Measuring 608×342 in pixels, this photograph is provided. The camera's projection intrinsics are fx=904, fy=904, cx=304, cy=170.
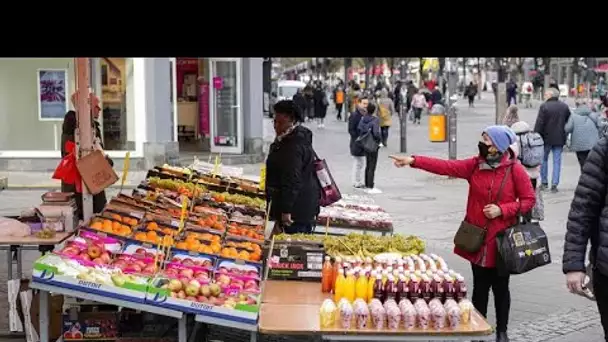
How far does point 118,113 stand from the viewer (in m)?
19.4

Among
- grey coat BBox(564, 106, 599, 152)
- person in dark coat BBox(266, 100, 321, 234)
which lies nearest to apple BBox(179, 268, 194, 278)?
person in dark coat BBox(266, 100, 321, 234)

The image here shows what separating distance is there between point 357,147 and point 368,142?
231 mm

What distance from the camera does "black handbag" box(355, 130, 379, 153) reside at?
16.0 metres

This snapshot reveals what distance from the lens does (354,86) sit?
127ft

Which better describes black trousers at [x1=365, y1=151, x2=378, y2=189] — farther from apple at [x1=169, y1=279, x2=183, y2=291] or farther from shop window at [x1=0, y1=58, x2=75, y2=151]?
apple at [x1=169, y1=279, x2=183, y2=291]

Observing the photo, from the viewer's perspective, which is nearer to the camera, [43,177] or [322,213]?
[322,213]

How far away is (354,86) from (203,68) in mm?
16972

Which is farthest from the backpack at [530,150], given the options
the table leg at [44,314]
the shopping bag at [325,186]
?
the table leg at [44,314]

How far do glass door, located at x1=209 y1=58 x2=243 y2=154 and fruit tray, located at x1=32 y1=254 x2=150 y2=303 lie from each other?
1559 cm

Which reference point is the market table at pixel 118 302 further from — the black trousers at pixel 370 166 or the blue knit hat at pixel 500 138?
the black trousers at pixel 370 166

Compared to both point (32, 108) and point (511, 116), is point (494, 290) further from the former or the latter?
point (32, 108)

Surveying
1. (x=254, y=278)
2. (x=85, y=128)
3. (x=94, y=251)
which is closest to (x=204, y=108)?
(x=85, y=128)
